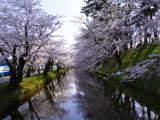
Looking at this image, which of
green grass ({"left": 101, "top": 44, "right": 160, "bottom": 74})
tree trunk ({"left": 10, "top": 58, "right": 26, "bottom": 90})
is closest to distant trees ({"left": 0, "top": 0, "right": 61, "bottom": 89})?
tree trunk ({"left": 10, "top": 58, "right": 26, "bottom": 90})

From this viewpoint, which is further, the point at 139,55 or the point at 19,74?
the point at 139,55

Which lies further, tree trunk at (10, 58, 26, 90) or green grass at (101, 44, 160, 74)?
green grass at (101, 44, 160, 74)

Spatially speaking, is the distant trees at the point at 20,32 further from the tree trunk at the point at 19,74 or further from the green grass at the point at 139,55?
the green grass at the point at 139,55

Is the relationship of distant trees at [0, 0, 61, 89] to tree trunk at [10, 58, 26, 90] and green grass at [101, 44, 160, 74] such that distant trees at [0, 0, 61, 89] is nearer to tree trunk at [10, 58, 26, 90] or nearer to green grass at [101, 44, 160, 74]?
tree trunk at [10, 58, 26, 90]

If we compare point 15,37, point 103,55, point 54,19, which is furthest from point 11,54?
point 103,55

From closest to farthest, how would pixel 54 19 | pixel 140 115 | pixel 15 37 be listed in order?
pixel 140 115
pixel 15 37
pixel 54 19

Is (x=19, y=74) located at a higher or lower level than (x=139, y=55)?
lower

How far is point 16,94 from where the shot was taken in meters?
19.6

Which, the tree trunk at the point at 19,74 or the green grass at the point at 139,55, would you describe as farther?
the green grass at the point at 139,55

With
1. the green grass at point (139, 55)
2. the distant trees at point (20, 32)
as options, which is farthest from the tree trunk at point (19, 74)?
the green grass at point (139, 55)

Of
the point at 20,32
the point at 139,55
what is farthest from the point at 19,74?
the point at 139,55

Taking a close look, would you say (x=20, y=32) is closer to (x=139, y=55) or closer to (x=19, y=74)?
(x=19, y=74)

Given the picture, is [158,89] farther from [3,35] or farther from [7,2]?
[7,2]

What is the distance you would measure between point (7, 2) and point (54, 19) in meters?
4.23
